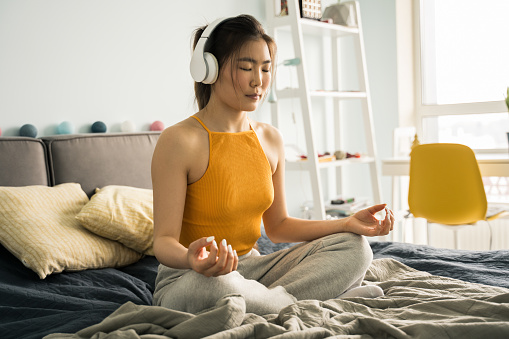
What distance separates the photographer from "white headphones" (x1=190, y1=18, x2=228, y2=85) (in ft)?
4.47

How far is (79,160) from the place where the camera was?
1981mm

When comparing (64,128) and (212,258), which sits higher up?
(64,128)

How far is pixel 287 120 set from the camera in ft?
11.1

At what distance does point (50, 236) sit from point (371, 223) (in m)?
0.90

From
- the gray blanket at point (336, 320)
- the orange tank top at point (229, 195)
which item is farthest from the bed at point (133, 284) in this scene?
the orange tank top at point (229, 195)

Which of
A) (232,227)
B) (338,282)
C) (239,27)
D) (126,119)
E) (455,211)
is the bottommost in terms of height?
(455,211)

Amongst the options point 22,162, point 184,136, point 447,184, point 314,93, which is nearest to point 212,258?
point 184,136

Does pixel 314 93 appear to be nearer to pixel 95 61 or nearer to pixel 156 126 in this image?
pixel 156 126

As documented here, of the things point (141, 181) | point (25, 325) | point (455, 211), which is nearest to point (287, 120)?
point (455, 211)

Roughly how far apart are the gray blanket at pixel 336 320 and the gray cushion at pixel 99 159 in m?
0.98

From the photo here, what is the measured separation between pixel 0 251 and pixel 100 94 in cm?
98

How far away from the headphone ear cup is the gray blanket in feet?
1.90

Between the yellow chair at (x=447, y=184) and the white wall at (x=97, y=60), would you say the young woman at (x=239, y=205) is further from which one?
the yellow chair at (x=447, y=184)

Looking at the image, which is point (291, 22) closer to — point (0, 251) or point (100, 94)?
point (100, 94)
